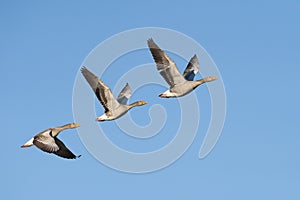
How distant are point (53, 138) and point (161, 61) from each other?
816 centimetres

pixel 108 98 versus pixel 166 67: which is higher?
pixel 166 67

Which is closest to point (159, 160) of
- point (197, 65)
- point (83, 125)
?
point (83, 125)

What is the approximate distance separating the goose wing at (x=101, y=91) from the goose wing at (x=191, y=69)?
523cm

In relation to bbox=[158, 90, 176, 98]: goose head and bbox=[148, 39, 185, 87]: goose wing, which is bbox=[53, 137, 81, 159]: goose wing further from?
bbox=[148, 39, 185, 87]: goose wing

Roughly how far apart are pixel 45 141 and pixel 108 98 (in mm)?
5238

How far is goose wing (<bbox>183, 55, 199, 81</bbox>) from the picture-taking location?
36.5 m

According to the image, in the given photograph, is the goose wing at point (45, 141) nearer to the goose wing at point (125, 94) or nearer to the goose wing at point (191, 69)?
the goose wing at point (125, 94)

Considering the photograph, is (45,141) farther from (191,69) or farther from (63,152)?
(191,69)

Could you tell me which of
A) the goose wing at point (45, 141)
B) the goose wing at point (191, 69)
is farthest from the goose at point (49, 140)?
the goose wing at point (191, 69)

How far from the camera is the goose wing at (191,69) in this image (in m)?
36.5

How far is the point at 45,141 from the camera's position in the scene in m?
35.8

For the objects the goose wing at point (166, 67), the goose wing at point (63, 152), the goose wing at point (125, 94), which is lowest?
the goose wing at point (63, 152)

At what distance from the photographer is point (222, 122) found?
32.4 m

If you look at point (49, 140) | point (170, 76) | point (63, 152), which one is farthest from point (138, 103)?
point (63, 152)
